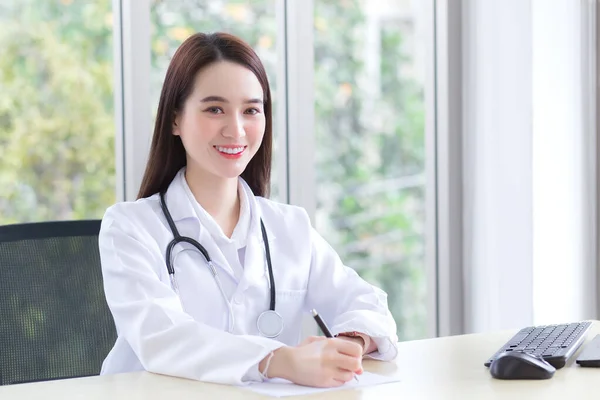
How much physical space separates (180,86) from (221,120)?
0.41ft

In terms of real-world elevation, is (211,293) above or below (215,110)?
below

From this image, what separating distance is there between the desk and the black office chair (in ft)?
1.19

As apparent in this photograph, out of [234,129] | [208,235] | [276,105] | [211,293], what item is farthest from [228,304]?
[276,105]

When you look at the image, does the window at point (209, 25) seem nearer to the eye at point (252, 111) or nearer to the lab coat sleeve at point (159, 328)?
the eye at point (252, 111)

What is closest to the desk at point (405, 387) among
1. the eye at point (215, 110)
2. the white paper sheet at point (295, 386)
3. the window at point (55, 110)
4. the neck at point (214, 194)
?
the white paper sheet at point (295, 386)

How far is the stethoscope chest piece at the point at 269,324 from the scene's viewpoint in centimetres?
177

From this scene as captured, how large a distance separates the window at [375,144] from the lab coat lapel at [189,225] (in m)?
1.15

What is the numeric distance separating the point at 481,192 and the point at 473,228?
136 mm

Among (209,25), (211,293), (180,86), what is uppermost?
(209,25)

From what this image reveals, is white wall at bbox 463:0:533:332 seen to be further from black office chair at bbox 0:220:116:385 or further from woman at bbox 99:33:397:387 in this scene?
black office chair at bbox 0:220:116:385

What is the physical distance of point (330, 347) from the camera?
1.45 m

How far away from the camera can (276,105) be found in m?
2.86

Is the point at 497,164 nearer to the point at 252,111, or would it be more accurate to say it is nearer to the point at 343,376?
the point at 252,111

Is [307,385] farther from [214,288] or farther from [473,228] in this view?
[473,228]
